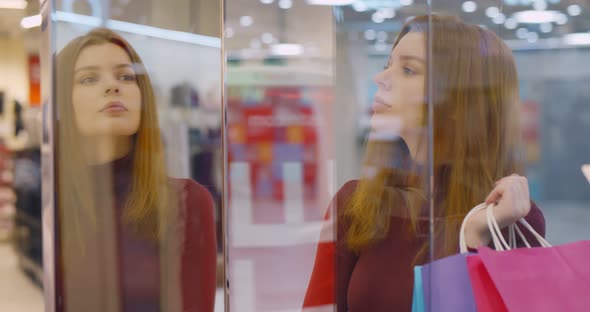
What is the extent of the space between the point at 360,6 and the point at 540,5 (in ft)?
2.10

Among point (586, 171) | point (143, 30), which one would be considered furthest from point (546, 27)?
point (143, 30)

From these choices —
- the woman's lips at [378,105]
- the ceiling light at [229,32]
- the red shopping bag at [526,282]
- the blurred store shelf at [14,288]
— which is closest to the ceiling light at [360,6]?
the woman's lips at [378,105]

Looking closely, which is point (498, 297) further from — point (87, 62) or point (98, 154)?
point (87, 62)

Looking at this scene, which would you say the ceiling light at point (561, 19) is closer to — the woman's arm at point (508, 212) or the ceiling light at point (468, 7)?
the ceiling light at point (468, 7)

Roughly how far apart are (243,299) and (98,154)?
1.96 ft

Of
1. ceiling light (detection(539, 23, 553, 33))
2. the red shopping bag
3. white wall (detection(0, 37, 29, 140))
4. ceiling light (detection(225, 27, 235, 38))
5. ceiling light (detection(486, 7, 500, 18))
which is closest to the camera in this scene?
the red shopping bag

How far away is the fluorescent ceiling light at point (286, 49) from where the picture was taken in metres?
1.90

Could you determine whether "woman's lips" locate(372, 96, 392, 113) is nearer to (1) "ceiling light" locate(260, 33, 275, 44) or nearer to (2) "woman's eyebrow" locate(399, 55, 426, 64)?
(2) "woman's eyebrow" locate(399, 55, 426, 64)

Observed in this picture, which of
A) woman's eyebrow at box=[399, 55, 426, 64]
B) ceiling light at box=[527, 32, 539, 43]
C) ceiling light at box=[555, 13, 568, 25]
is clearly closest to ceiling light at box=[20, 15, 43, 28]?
woman's eyebrow at box=[399, 55, 426, 64]

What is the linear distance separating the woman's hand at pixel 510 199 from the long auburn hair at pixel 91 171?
0.93m

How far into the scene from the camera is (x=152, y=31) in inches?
71.7

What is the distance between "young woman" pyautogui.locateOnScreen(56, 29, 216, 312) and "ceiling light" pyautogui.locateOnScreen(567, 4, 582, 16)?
1.34 metres

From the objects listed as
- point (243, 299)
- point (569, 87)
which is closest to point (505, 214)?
point (569, 87)

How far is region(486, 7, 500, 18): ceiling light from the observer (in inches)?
79.3
